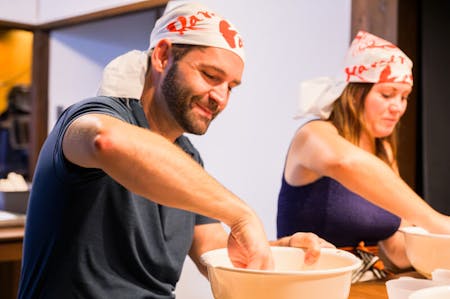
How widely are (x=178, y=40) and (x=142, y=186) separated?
56 cm

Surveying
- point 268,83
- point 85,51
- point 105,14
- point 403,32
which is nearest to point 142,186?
point 403,32

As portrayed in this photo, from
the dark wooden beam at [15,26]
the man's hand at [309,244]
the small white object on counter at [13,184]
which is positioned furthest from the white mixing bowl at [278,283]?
the dark wooden beam at [15,26]

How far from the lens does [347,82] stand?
208cm

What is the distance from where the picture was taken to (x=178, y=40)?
4.73 ft

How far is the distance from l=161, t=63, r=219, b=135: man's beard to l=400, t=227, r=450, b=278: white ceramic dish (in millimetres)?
553

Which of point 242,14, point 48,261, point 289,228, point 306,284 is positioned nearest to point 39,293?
point 48,261

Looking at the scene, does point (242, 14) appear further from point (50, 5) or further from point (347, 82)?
point (50, 5)

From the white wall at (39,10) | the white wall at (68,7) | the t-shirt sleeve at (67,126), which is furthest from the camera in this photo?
the white wall at (39,10)

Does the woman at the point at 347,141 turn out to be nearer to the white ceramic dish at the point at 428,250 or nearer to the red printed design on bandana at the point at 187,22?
the white ceramic dish at the point at 428,250

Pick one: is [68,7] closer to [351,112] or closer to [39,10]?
[39,10]

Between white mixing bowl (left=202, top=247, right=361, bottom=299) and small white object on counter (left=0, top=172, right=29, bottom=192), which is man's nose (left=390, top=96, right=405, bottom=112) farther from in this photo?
small white object on counter (left=0, top=172, right=29, bottom=192)

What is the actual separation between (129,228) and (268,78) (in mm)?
2187

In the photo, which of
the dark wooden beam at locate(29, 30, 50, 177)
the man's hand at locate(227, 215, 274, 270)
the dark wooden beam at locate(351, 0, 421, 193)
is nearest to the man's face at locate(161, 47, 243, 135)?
the man's hand at locate(227, 215, 274, 270)

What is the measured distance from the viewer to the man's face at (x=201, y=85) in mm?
1390
